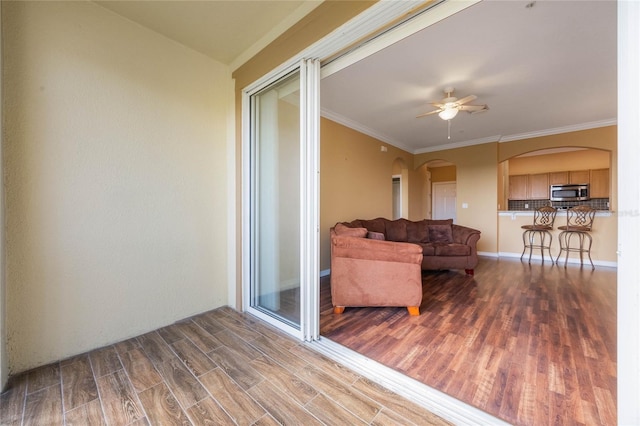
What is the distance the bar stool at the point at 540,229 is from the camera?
4.94 metres

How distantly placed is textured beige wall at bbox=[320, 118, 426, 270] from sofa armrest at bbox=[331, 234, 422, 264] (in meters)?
1.45

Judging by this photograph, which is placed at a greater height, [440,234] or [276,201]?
[276,201]

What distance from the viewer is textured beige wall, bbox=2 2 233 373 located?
1.64 meters

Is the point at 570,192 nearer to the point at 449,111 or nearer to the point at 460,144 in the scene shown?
the point at 460,144

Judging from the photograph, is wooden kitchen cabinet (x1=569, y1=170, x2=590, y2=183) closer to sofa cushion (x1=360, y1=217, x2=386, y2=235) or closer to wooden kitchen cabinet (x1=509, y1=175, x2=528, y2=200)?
wooden kitchen cabinet (x1=509, y1=175, x2=528, y2=200)

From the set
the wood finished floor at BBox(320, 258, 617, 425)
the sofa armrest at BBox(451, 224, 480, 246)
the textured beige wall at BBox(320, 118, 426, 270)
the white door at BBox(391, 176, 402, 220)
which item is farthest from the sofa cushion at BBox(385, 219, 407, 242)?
the white door at BBox(391, 176, 402, 220)

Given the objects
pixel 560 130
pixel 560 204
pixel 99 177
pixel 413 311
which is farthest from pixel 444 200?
pixel 99 177

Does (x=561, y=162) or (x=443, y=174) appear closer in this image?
A: (x=561, y=162)

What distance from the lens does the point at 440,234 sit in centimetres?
474

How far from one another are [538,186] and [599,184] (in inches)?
45.5

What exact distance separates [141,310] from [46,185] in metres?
1.22

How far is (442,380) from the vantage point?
61.8 inches

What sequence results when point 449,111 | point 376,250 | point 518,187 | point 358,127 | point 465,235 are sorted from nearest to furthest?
point 376,250 → point 449,111 → point 465,235 → point 358,127 → point 518,187

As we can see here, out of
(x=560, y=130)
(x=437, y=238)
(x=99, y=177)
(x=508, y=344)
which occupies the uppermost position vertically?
(x=560, y=130)
